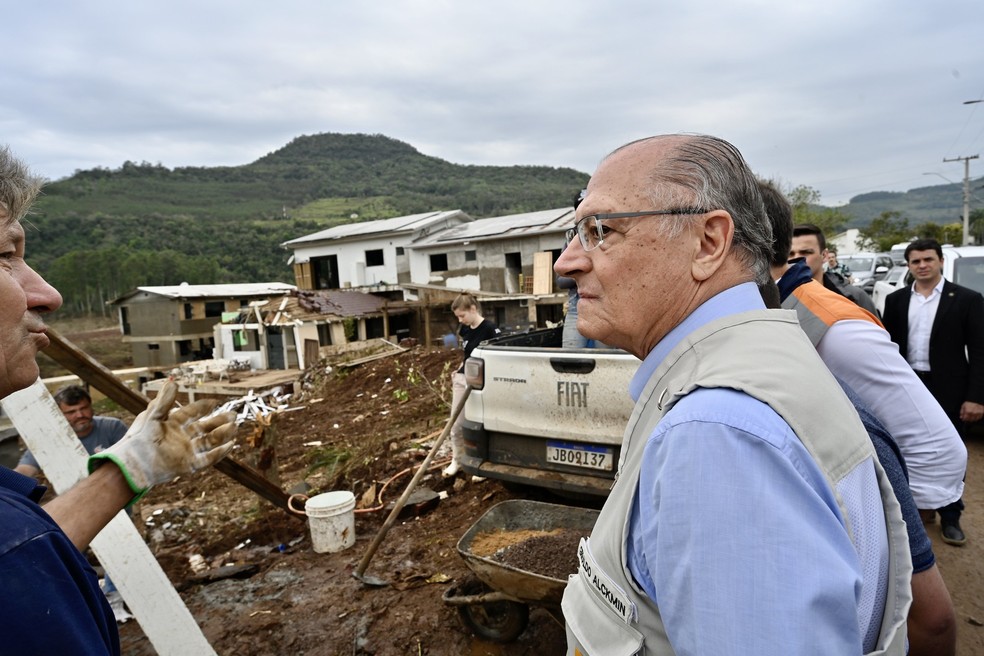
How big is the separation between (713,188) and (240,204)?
4738 inches

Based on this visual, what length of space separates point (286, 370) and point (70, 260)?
42.2 meters

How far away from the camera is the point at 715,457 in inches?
32.0

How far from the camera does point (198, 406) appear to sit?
89.2 inches

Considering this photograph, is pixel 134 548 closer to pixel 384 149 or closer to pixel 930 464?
pixel 930 464

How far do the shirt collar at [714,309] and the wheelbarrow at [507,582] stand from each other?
1.86 m

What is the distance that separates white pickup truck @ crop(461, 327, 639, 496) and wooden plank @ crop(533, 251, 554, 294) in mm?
21977

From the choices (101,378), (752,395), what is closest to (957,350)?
(752,395)

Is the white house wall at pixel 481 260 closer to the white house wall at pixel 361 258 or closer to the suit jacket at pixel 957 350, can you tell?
the white house wall at pixel 361 258

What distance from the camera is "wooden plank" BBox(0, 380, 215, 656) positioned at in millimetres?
2812

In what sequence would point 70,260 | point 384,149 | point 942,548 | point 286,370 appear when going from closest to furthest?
point 942,548
point 286,370
point 70,260
point 384,149

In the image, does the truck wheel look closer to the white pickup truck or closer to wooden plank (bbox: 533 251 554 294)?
the white pickup truck

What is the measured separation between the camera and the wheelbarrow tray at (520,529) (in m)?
2.81

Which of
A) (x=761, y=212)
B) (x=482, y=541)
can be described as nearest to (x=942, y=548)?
(x=482, y=541)

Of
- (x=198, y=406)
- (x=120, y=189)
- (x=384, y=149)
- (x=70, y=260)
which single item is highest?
(x=384, y=149)
